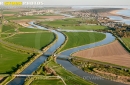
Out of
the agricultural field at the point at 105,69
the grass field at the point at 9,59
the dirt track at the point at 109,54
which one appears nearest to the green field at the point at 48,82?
the agricultural field at the point at 105,69

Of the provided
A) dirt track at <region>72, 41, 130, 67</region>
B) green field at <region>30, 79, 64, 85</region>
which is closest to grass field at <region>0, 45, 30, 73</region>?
green field at <region>30, 79, 64, 85</region>

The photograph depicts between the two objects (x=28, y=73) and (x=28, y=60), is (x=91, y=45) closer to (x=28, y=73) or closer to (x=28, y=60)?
(x=28, y=60)

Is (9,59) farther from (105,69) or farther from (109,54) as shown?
(109,54)

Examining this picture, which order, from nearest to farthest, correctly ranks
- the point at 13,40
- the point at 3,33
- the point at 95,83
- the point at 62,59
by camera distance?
the point at 95,83
the point at 62,59
the point at 13,40
the point at 3,33

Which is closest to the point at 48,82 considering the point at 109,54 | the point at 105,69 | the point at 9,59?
the point at 105,69

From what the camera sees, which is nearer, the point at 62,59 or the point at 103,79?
the point at 103,79

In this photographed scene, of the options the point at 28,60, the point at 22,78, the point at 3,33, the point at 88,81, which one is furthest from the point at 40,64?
the point at 3,33
